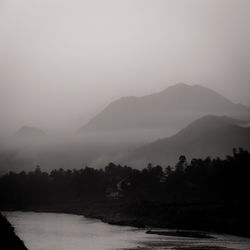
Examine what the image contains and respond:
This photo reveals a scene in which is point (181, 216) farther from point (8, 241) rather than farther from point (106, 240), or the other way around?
point (8, 241)

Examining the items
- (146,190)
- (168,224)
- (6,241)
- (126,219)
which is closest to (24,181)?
(146,190)

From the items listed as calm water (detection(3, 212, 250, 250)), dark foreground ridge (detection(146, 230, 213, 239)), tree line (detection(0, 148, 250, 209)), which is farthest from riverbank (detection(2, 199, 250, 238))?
tree line (detection(0, 148, 250, 209))

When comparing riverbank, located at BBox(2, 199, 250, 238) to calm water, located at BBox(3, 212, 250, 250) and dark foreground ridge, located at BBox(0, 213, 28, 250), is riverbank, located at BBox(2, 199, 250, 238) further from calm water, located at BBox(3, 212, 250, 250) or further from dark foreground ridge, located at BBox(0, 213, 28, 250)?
dark foreground ridge, located at BBox(0, 213, 28, 250)

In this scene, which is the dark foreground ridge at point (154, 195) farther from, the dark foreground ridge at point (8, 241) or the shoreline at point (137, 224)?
the dark foreground ridge at point (8, 241)

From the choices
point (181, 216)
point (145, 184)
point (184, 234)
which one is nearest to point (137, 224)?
point (181, 216)

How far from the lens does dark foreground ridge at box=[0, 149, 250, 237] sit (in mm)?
74375

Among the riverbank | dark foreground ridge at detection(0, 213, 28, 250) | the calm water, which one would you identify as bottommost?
the calm water

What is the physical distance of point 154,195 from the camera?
390 feet

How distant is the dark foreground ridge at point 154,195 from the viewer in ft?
244

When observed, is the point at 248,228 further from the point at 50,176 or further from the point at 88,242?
the point at 50,176

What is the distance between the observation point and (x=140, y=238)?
6338 cm

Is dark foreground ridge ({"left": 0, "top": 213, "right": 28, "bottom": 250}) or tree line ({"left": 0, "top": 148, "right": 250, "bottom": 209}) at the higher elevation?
tree line ({"left": 0, "top": 148, "right": 250, "bottom": 209})

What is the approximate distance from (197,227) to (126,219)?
70.2ft

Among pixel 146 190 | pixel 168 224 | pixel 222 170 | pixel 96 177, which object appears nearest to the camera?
pixel 168 224
